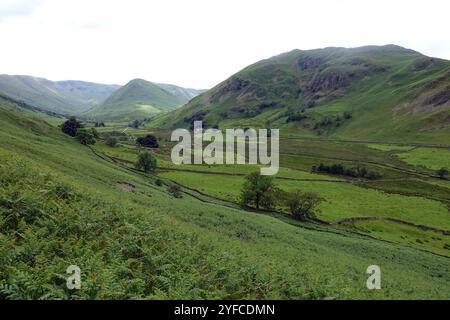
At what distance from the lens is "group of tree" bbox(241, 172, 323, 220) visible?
78.6 m

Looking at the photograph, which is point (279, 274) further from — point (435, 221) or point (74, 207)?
point (435, 221)

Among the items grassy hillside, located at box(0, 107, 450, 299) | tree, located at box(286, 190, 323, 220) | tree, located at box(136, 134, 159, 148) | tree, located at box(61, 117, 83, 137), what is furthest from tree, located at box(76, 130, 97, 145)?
grassy hillside, located at box(0, 107, 450, 299)

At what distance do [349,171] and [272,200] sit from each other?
228ft

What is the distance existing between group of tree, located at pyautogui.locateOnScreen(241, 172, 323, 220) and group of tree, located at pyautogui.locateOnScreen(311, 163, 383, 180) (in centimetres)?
6076

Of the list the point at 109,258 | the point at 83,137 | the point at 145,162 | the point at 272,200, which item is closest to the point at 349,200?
the point at 272,200

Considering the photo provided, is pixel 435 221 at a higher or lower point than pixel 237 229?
lower

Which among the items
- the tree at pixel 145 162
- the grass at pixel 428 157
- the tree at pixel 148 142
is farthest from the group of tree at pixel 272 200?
the tree at pixel 148 142

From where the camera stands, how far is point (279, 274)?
17391 mm

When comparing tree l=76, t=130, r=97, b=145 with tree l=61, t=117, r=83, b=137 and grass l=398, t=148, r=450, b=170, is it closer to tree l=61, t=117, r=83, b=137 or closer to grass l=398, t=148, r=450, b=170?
tree l=61, t=117, r=83, b=137

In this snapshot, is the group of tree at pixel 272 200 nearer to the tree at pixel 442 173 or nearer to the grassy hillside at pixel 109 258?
the grassy hillside at pixel 109 258

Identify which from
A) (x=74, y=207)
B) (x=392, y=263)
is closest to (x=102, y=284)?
(x=74, y=207)

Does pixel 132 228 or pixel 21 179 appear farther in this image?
pixel 21 179

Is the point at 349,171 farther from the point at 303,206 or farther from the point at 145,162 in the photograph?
the point at 145,162
